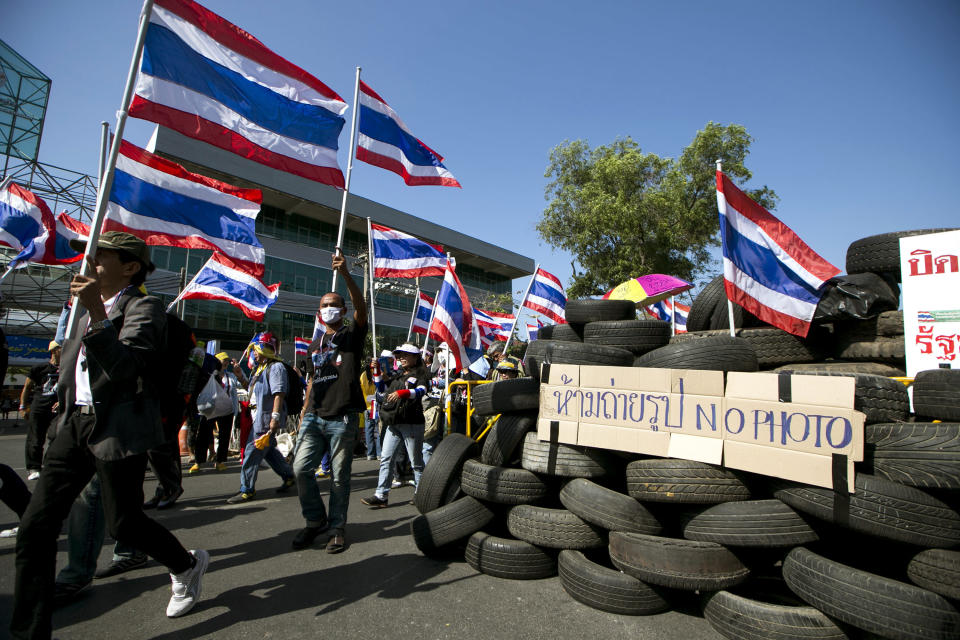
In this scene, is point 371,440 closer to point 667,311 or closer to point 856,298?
point 856,298

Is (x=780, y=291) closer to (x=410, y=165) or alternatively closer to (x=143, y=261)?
(x=410, y=165)

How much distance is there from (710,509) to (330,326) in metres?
3.28

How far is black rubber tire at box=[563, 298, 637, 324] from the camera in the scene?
4.89 meters

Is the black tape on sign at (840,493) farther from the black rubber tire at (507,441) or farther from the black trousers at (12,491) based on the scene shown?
the black trousers at (12,491)

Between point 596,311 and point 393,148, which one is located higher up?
point 393,148

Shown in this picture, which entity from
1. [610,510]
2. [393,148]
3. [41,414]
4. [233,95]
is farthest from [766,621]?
[41,414]

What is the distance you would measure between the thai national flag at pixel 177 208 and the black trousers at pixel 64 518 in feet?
10.7

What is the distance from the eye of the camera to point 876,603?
2.34 m

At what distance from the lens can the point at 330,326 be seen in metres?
4.41

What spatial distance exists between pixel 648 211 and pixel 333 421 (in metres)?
18.0

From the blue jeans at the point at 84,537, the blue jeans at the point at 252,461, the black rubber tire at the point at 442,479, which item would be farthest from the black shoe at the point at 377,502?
the blue jeans at the point at 84,537

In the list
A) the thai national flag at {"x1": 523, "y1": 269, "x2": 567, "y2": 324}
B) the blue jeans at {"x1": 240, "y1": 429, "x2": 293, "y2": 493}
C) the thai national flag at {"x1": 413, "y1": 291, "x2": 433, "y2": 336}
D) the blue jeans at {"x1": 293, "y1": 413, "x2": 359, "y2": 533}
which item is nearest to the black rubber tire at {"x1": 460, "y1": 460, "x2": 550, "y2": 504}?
the blue jeans at {"x1": 293, "y1": 413, "x2": 359, "y2": 533}

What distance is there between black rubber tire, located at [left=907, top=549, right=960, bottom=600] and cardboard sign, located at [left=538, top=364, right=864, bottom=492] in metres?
0.42

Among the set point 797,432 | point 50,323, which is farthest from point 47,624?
point 50,323
